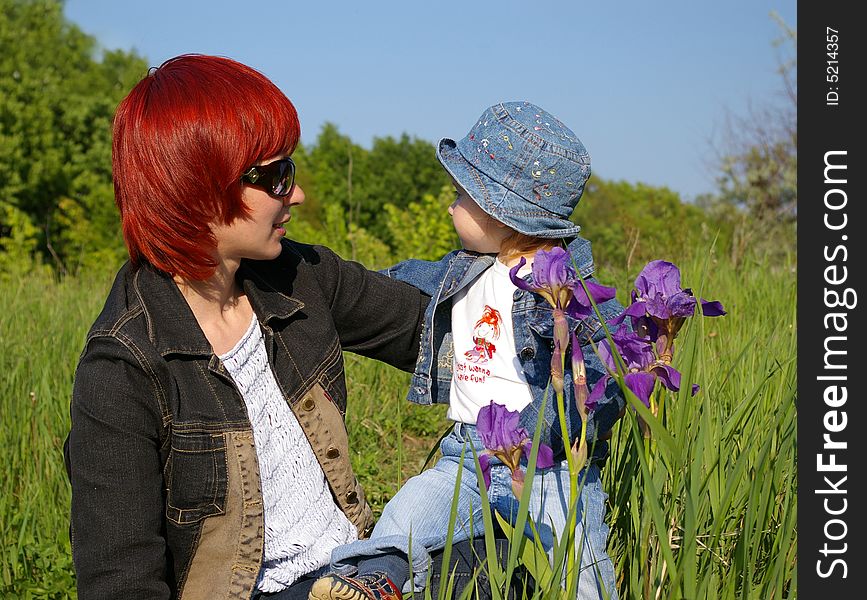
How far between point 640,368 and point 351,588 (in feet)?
2.45

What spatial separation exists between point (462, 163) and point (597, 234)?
349 inches

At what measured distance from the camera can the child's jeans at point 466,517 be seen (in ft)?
6.15

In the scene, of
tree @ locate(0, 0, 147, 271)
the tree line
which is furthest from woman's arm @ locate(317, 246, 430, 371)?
tree @ locate(0, 0, 147, 271)

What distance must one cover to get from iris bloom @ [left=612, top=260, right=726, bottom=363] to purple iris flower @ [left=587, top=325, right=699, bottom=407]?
0.7 inches

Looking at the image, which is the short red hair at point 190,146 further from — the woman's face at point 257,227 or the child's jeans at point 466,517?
the child's jeans at point 466,517

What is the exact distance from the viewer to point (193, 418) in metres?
2.04

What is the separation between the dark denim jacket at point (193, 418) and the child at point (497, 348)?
0.22 m

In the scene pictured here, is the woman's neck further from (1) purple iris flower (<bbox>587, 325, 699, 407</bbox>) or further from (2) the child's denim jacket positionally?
(1) purple iris flower (<bbox>587, 325, 699, 407</bbox>)

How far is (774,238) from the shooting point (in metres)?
8.38

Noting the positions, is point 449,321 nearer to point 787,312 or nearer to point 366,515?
point 366,515

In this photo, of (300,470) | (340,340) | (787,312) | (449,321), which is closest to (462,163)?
(449,321)

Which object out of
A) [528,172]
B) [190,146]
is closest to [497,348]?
[528,172]

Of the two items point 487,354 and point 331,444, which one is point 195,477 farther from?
point 487,354

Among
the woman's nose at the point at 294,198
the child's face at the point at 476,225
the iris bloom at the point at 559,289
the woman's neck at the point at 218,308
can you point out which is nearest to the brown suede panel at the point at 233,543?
the woman's neck at the point at 218,308
